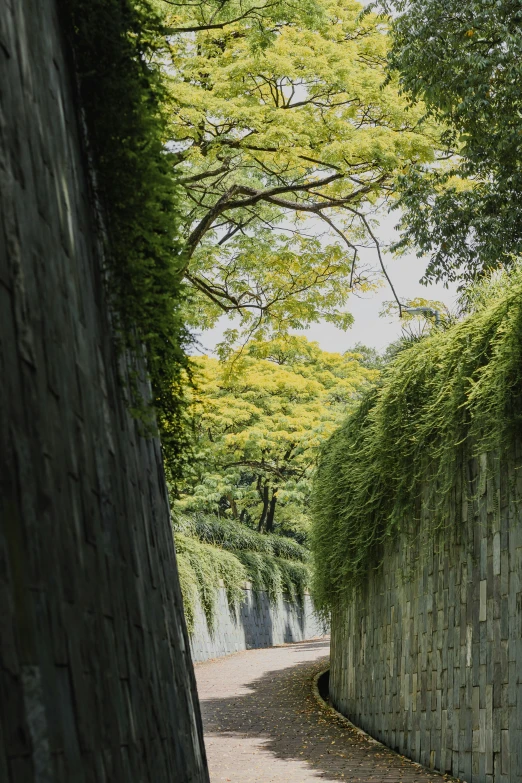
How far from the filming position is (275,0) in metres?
10.2

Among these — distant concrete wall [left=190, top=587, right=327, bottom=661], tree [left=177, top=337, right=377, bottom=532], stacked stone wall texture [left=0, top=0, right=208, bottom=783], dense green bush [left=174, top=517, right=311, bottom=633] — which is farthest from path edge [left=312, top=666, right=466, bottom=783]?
tree [left=177, top=337, right=377, bottom=532]

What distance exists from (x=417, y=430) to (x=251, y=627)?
16.3m

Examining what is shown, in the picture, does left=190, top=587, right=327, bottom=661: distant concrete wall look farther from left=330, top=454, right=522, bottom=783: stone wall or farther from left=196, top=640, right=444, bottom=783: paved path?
left=330, top=454, right=522, bottom=783: stone wall

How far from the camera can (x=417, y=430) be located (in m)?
7.91

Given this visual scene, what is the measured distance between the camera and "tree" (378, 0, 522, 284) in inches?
343

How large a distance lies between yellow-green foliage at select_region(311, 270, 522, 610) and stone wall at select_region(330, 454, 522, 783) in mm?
240

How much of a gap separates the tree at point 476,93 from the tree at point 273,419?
1122 centimetres

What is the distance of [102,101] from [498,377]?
3.91 meters

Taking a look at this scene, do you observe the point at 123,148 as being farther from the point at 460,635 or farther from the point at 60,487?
Answer: the point at 460,635

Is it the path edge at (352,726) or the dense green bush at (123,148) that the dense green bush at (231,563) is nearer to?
the path edge at (352,726)

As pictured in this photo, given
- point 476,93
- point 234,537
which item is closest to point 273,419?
point 234,537

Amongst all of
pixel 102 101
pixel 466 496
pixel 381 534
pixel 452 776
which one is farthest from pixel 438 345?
pixel 102 101

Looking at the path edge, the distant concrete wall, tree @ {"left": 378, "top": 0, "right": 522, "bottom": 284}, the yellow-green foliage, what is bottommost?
the distant concrete wall

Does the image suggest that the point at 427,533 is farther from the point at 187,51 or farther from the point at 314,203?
the point at 187,51
